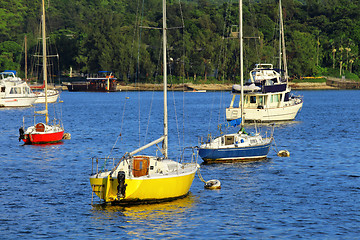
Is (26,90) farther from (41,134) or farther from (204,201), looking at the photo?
(204,201)

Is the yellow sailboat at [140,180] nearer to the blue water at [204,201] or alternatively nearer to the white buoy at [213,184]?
the blue water at [204,201]

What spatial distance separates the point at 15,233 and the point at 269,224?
42.4ft

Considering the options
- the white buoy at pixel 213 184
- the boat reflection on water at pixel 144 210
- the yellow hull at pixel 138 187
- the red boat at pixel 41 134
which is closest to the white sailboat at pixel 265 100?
the red boat at pixel 41 134

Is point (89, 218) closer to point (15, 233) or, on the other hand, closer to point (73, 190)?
point (15, 233)

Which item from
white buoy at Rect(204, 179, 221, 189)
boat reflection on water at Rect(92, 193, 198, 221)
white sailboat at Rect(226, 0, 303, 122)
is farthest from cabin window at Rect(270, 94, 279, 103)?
boat reflection on water at Rect(92, 193, 198, 221)

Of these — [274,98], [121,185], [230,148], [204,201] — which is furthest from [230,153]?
[274,98]

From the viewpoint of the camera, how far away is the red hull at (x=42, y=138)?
61781 mm

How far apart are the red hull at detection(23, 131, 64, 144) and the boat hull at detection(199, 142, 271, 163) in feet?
68.4

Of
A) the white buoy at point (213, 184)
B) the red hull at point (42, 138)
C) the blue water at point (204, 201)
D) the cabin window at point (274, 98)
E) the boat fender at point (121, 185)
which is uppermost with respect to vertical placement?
the cabin window at point (274, 98)

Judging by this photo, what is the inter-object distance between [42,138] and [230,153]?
2356cm

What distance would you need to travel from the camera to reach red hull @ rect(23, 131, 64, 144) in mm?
61781

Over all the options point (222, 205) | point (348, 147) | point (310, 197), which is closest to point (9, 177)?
point (222, 205)

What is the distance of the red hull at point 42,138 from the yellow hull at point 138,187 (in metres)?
30.2

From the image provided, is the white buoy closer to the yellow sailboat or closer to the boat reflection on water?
the boat reflection on water
